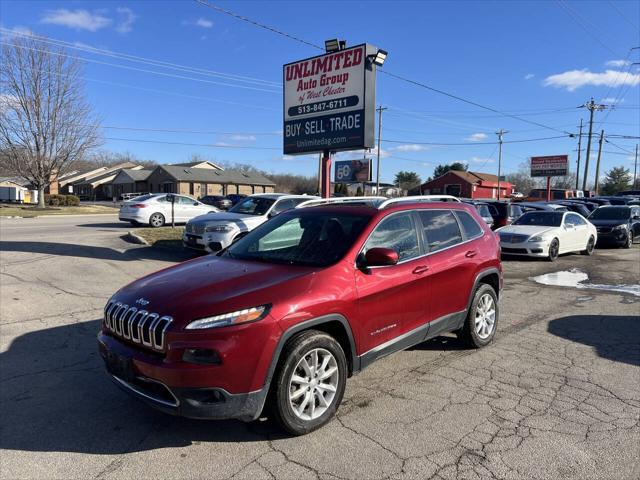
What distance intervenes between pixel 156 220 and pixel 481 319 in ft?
53.8

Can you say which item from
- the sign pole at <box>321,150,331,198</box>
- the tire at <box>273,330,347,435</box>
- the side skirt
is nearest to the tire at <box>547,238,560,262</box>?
the sign pole at <box>321,150,331,198</box>

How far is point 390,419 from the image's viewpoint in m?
3.84

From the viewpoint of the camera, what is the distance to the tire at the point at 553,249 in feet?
45.3

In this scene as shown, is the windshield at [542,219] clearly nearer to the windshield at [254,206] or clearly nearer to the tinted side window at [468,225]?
the windshield at [254,206]

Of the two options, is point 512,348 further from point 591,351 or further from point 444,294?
point 444,294

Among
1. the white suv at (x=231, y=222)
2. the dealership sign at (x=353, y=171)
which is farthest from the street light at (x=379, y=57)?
the dealership sign at (x=353, y=171)

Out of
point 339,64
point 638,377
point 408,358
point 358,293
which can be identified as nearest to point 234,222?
point 339,64

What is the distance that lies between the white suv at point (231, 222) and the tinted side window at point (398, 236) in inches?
226

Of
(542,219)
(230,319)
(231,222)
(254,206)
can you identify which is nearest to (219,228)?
(231,222)

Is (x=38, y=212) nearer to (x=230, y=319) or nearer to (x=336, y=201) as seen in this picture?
(x=336, y=201)

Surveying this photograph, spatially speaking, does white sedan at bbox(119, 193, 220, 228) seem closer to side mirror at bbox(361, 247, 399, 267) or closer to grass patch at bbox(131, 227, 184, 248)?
grass patch at bbox(131, 227, 184, 248)

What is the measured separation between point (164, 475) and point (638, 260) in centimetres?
1550

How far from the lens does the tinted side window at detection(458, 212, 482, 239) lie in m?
5.67

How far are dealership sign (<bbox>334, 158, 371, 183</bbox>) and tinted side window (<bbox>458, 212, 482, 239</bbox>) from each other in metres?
46.5
